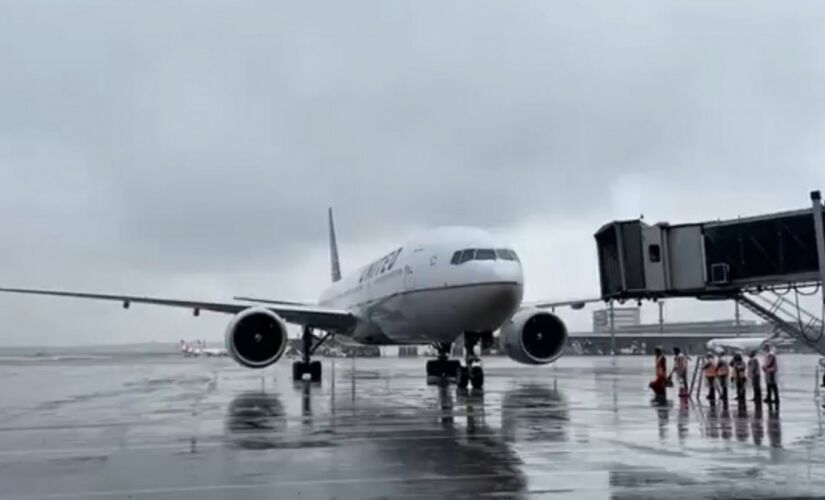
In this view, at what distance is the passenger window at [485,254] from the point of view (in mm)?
19938

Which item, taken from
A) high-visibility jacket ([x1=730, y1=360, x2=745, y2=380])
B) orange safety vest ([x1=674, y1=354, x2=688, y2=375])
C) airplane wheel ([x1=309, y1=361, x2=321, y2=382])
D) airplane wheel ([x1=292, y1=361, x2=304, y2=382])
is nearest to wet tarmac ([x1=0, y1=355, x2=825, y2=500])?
high-visibility jacket ([x1=730, y1=360, x2=745, y2=380])

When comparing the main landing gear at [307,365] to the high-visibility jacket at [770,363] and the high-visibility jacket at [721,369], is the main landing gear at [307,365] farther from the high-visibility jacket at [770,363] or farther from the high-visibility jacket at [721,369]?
the high-visibility jacket at [770,363]

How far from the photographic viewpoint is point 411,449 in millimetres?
10195

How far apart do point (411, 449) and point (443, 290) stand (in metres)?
10.2

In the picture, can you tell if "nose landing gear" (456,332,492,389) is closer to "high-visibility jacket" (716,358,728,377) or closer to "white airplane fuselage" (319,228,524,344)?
"white airplane fuselage" (319,228,524,344)

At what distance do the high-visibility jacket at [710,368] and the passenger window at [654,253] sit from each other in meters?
6.10

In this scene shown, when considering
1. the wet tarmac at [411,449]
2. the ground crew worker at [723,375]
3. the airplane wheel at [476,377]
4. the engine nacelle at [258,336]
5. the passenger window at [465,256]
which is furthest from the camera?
the engine nacelle at [258,336]

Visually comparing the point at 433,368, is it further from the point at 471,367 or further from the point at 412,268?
the point at 471,367

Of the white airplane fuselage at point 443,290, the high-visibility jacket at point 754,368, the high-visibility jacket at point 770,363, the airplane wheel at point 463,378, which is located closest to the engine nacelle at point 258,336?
the white airplane fuselage at point 443,290

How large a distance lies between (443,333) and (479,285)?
2213 mm

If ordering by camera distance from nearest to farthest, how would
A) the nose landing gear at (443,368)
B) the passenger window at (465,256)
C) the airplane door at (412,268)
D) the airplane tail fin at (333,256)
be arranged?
the passenger window at (465,256) < the airplane door at (412,268) < the nose landing gear at (443,368) < the airplane tail fin at (333,256)

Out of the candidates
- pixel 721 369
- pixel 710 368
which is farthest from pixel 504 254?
pixel 721 369

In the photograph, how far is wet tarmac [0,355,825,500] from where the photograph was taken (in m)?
7.63

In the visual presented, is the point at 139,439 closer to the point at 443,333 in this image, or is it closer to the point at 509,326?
the point at 443,333
